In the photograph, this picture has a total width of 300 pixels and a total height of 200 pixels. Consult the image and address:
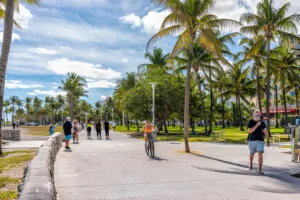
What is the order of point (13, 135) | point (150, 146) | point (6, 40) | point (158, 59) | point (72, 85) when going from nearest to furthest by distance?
point (150, 146)
point (6, 40)
point (13, 135)
point (158, 59)
point (72, 85)

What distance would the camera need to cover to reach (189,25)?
14117 mm

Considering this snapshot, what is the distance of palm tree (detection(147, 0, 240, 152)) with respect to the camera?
13.3 metres

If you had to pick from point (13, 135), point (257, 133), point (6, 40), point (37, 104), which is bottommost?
point (13, 135)

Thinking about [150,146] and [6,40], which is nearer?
[150,146]

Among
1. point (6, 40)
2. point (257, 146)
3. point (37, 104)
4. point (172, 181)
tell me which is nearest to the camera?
point (172, 181)

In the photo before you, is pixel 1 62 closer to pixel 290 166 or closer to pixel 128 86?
pixel 290 166

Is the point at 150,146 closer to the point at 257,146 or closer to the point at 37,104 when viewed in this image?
the point at 257,146

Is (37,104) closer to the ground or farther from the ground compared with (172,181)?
farther from the ground

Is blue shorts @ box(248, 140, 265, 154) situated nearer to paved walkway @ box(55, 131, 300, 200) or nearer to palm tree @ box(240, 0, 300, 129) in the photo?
paved walkway @ box(55, 131, 300, 200)

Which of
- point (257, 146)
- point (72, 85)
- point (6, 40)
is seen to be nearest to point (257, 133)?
point (257, 146)

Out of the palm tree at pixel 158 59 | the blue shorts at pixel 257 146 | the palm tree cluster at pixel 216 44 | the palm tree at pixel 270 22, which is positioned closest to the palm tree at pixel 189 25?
the palm tree cluster at pixel 216 44

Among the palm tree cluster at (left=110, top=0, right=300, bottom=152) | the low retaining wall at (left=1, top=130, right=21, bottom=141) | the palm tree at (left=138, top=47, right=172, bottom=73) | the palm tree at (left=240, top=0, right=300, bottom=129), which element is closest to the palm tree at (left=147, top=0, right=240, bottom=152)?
the palm tree cluster at (left=110, top=0, right=300, bottom=152)

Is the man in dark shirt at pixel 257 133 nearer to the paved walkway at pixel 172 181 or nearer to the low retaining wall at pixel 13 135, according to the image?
the paved walkway at pixel 172 181

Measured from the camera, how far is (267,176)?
8.29 metres
